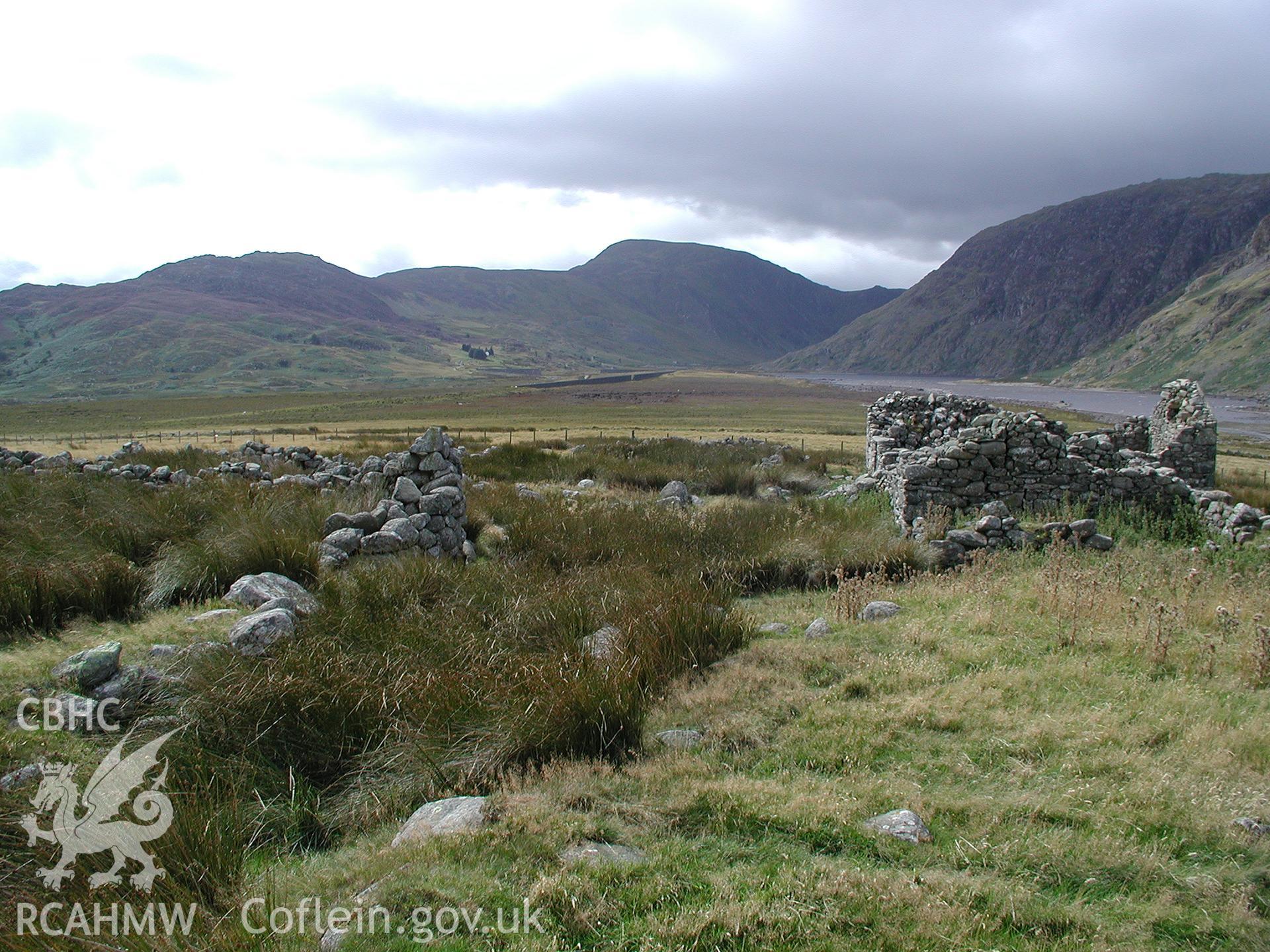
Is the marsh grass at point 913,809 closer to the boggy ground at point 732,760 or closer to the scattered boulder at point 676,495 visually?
the boggy ground at point 732,760

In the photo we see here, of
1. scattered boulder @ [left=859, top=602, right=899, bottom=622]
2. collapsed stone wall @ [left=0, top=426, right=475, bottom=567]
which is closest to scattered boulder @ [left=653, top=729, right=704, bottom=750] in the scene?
scattered boulder @ [left=859, top=602, right=899, bottom=622]

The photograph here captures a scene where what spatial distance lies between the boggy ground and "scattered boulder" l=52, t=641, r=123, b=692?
0.95ft

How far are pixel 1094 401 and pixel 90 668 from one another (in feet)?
391

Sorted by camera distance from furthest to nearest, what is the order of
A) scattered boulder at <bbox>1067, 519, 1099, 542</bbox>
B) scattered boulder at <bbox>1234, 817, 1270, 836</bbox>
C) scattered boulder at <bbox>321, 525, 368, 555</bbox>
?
scattered boulder at <bbox>1067, 519, 1099, 542</bbox>
scattered boulder at <bbox>321, 525, 368, 555</bbox>
scattered boulder at <bbox>1234, 817, 1270, 836</bbox>

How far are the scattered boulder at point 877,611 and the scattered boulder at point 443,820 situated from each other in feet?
17.4

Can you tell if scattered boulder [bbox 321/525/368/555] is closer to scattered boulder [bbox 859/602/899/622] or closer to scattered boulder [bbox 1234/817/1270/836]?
scattered boulder [bbox 859/602/899/622]

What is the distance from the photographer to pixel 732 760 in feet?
16.2

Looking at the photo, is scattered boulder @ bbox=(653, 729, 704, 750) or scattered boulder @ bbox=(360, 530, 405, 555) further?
scattered boulder @ bbox=(360, 530, 405, 555)

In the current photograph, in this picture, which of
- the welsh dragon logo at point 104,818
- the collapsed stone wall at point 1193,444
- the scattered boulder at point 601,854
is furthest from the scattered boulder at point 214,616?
the collapsed stone wall at point 1193,444

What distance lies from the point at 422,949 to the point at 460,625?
12.6 feet

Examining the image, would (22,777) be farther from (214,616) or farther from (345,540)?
(345,540)

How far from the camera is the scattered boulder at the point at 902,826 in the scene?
4.00 metres

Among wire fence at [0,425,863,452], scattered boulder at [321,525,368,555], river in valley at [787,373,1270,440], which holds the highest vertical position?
river in valley at [787,373,1270,440]

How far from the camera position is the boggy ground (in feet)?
11.3
